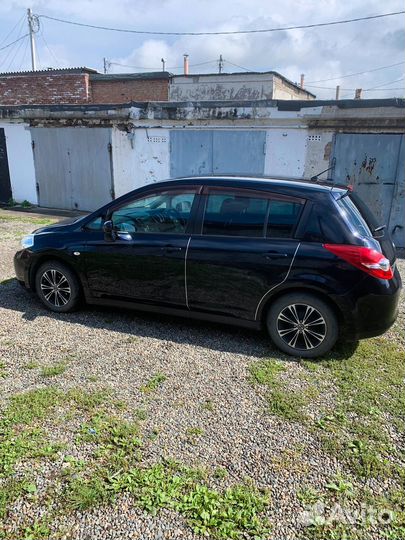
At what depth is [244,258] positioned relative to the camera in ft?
13.0

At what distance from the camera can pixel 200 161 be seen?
1043cm

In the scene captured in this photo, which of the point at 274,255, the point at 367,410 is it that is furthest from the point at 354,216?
the point at 367,410

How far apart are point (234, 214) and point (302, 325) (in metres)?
1.28

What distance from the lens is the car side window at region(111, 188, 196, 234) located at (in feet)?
14.1

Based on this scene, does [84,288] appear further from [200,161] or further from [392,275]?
[200,161]

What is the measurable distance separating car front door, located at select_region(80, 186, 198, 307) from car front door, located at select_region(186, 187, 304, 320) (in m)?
0.18

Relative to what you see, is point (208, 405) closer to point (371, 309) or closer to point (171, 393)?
point (171, 393)

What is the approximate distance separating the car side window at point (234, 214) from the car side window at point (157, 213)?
252 millimetres

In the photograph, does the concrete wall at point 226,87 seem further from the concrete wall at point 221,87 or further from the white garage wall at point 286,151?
the white garage wall at point 286,151

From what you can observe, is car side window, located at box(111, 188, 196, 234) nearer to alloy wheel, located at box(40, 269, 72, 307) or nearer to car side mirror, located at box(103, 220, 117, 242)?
car side mirror, located at box(103, 220, 117, 242)

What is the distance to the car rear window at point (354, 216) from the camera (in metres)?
3.78

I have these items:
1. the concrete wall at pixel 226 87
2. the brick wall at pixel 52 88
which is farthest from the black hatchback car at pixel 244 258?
the concrete wall at pixel 226 87

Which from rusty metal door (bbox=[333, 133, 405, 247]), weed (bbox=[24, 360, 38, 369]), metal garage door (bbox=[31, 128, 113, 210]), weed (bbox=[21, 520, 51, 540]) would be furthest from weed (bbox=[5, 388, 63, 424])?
metal garage door (bbox=[31, 128, 113, 210])

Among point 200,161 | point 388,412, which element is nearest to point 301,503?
point 388,412
